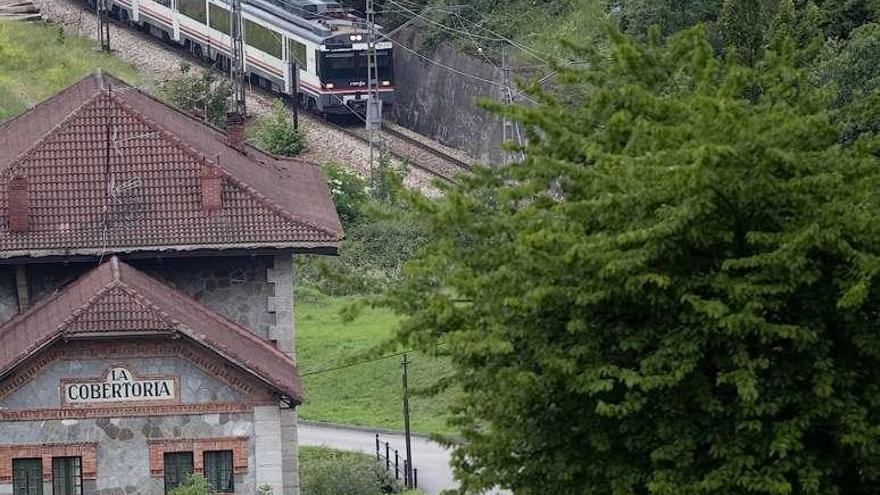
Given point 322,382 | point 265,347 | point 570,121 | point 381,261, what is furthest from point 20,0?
point 570,121

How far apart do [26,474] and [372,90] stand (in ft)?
112

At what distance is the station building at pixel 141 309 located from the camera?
25641 millimetres

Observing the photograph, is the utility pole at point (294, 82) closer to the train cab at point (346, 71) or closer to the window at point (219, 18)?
the train cab at point (346, 71)

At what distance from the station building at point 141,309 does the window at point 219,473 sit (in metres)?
0.02

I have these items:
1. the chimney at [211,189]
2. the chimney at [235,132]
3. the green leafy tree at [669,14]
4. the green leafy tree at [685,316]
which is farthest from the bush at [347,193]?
the green leafy tree at [685,316]

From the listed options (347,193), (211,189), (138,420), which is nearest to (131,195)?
(211,189)

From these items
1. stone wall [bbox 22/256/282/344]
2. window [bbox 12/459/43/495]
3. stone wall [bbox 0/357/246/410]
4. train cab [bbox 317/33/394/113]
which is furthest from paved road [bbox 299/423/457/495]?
train cab [bbox 317/33/394/113]

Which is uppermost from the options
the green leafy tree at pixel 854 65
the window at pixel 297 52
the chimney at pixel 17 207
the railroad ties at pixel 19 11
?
the railroad ties at pixel 19 11

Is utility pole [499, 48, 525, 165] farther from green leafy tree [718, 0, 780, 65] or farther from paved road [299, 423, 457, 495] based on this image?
green leafy tree [718, 0, 780, 65]

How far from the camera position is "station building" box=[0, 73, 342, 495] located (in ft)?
84.1

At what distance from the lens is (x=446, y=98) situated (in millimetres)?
61812

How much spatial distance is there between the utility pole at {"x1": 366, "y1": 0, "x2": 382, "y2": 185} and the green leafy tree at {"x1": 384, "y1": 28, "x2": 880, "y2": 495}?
37.2 m

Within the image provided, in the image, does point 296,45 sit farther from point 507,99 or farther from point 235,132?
point 235,132

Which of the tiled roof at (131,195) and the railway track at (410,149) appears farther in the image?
the railway track at (410,149)
